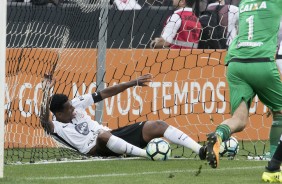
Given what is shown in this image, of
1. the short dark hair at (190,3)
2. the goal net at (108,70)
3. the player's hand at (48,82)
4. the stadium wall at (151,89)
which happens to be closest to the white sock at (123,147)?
the goal net at (108,70)

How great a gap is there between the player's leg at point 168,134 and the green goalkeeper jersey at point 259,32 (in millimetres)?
2298

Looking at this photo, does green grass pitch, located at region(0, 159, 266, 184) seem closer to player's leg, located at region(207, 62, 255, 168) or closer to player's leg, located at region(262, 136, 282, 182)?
player's leg, located at region(262, 136, 282, 182)

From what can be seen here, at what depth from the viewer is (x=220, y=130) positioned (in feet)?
29.6

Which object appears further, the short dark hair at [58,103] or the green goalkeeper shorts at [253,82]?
the short dark hair at [58,103]

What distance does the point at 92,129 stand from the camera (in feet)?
40.1

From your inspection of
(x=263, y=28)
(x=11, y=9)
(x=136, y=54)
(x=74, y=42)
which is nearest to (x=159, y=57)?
(x=136, y=54)

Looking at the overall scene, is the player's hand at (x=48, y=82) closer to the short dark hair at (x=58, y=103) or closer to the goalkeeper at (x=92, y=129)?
the goalkeeper at (x=92, y=129)

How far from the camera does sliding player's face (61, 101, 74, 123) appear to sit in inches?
476

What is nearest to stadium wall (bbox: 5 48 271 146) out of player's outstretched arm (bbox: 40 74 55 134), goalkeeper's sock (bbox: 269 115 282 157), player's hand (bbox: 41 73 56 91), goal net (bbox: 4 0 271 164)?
goal net (bbox: 4 0 271 164)

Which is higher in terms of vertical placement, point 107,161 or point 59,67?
point 59,67

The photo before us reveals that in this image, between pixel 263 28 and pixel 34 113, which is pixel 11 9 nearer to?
pixel 34 113

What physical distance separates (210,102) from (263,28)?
5.34 meters

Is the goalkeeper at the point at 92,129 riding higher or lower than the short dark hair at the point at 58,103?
lower

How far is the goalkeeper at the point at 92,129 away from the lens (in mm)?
11906
